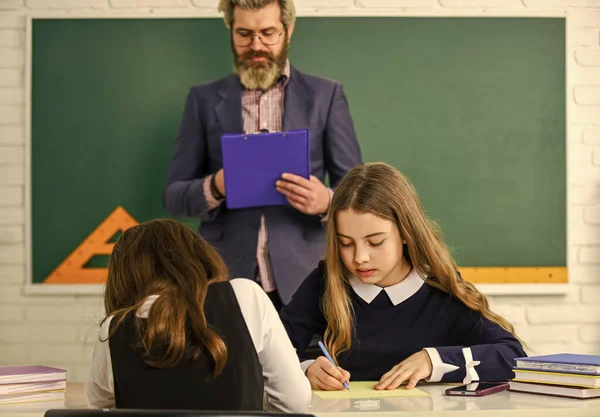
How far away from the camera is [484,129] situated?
392 centimetres

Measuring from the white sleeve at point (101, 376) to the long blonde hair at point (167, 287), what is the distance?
0.17 feet

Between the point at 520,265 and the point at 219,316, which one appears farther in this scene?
the point at 520,265

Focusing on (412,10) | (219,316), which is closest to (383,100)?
(412,10)

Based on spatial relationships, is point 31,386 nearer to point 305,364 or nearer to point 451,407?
point 305,364

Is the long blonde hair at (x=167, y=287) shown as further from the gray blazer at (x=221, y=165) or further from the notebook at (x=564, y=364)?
the gray blazer at (x=221, y=165)

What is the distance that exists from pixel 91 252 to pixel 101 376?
87.9 inches

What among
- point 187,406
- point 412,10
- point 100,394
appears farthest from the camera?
point 412,10

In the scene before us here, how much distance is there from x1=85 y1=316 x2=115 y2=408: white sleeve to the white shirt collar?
846 mm

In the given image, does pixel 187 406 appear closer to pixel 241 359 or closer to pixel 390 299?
pixel 241 359

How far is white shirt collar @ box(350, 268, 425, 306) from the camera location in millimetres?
2334

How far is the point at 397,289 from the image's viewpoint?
2338mm

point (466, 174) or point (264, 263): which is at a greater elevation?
point (466, 174)

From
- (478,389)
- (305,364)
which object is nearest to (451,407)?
(478,389)

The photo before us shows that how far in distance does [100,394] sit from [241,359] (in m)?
0.32
